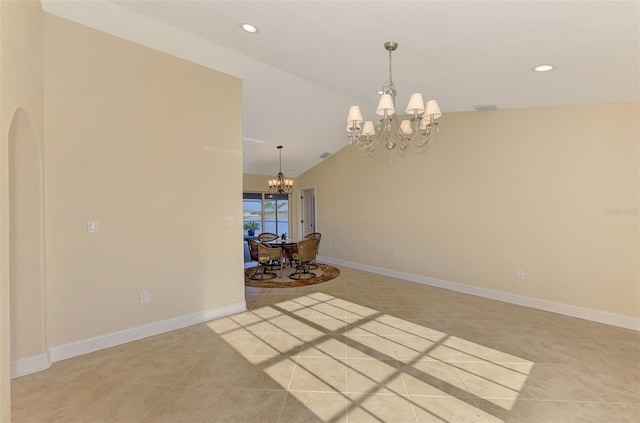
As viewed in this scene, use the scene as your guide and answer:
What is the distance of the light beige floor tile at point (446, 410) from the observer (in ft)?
6.25

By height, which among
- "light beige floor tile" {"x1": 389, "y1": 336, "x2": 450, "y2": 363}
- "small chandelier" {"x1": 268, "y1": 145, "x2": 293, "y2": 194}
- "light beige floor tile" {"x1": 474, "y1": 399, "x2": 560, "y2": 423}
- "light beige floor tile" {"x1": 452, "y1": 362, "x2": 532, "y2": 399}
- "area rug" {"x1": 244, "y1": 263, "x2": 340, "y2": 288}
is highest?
"small chandelier" {"x1": 268, "y1": 145, "x2": 293, "y2": 194}

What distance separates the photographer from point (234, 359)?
2686 millimetres

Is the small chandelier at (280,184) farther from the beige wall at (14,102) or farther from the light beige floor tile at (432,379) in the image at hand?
the light beige floor tile at (432,379)

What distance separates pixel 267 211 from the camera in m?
8.78

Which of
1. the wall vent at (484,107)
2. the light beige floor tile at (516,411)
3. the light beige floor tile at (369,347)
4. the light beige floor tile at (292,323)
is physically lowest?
the light beige floor tile at (516,411)

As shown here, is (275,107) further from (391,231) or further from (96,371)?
(96,371)

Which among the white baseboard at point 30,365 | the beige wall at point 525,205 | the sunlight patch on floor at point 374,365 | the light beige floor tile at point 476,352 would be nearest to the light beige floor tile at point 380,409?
the sunlight patch on floor at point 374,365

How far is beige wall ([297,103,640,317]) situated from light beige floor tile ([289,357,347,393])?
3.21 metres

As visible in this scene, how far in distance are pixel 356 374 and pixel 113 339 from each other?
2497 millimetres

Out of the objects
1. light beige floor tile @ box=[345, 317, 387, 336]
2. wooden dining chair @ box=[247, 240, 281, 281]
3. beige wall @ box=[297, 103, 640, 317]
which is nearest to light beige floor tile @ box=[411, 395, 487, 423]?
light beige floor tile @ box=[345, 317, 387, 336]

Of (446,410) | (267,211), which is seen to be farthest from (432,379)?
(267,211)

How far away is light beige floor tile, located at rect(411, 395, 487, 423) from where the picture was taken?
1906mm

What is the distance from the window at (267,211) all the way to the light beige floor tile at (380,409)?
693cm

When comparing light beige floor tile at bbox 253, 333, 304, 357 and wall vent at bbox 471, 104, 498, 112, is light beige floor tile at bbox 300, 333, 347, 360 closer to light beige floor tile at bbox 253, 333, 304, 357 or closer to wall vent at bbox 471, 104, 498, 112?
light beige floor tile at bbox 253, 333, 304, 357
